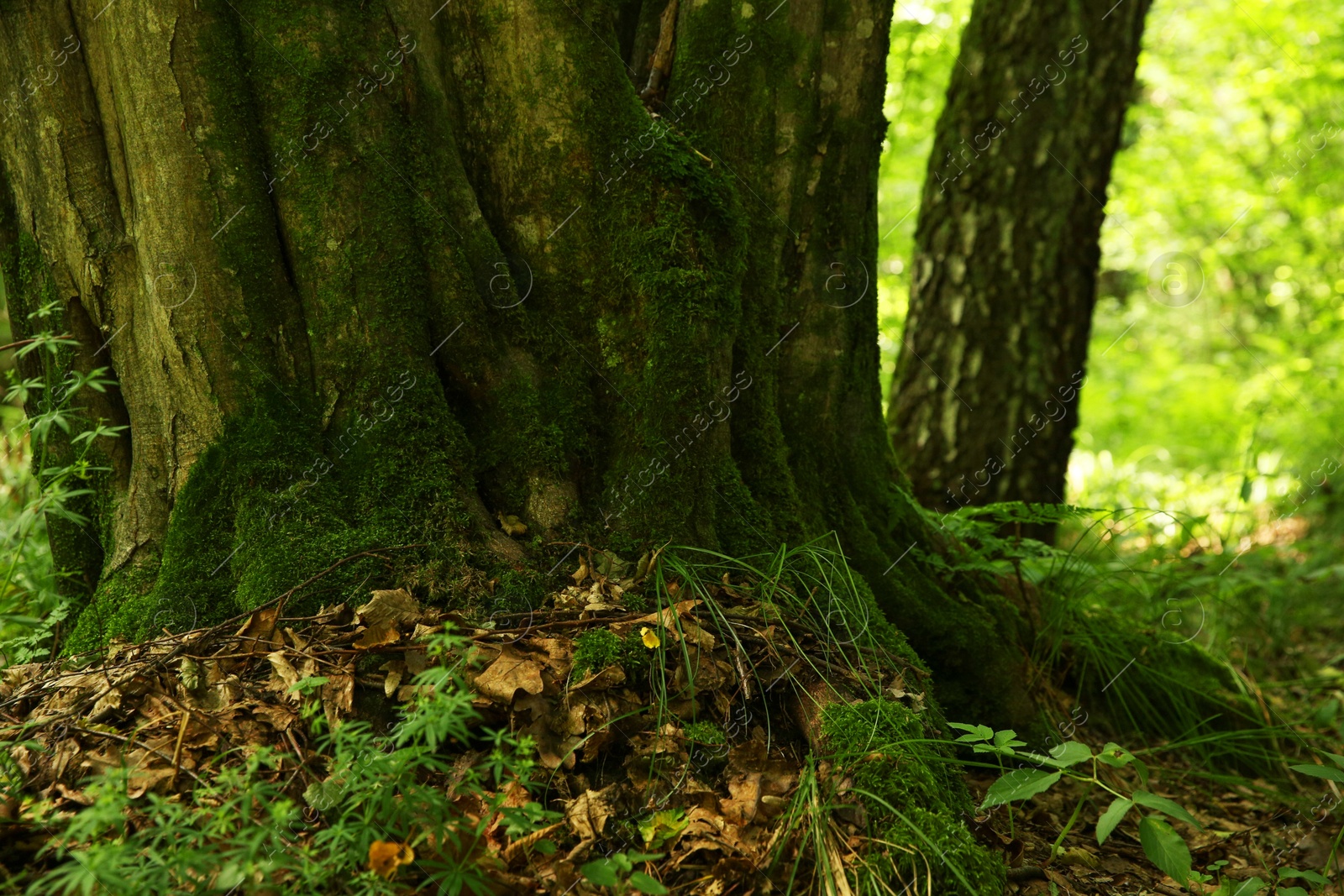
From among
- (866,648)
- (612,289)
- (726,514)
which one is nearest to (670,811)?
(866,648)

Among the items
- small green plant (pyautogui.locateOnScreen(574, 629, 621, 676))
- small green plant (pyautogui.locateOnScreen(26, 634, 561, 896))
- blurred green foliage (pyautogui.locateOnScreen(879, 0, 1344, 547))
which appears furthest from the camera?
blurred green foliage (pyautogui.locateOnScreen(879, 0, 1344, 547))

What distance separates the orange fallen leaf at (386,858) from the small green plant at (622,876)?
349mm

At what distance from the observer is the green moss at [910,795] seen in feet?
6.23

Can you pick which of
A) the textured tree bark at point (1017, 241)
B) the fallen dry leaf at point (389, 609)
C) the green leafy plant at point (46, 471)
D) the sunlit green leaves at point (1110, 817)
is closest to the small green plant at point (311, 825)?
the fallen dry leaf at point (389, 609)

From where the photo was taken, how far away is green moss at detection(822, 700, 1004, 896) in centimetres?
190

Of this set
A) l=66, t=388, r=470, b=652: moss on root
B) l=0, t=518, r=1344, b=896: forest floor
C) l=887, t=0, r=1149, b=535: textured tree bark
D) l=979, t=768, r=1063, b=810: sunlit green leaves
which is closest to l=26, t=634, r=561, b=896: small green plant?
l=0, t=518, r=1344, b=896: forest floor

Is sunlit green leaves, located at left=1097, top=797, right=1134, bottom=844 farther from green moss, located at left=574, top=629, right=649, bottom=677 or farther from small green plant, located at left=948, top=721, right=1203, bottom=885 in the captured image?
green moss, located at left=574, top=629, right=649, bottom=677

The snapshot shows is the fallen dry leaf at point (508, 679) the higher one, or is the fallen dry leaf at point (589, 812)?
the fallen dry leaf at point (508, 679)

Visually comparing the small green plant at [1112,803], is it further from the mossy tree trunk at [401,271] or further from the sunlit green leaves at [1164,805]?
the mossy tree trunk at [401,271]

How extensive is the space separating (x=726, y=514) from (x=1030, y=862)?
131cm

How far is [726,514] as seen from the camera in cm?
279

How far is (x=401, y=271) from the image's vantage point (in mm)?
2531

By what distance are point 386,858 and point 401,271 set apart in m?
1.60

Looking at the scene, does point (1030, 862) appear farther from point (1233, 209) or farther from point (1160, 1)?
point (1160, 1)
